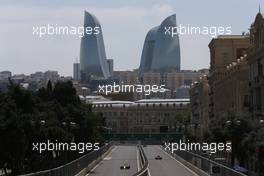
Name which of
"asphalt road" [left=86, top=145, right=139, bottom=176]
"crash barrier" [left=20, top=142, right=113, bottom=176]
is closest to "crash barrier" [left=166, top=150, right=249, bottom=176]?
"asphalt road" [left=86, top=145, right=139, bottom=176]

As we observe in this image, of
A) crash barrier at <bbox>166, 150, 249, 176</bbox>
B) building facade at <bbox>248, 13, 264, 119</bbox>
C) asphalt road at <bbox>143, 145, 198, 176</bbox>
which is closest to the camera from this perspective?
crash barrier at <bbox>166, 150, 249, 176</bbox>

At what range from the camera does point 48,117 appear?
83.0 metres

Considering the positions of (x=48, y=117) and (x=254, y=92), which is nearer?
(x=48, y=117)

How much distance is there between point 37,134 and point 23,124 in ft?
14.3

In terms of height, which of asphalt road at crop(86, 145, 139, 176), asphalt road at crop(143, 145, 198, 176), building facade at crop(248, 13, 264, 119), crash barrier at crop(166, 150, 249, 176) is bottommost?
asphalt road at crop(143, 145, 198, 176)

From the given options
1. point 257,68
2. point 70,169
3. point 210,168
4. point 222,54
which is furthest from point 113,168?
point 222,54

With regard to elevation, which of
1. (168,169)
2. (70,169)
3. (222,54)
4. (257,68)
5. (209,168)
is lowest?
(168,169)

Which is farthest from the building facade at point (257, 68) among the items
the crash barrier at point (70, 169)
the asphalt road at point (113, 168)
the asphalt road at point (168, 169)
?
the crash barrier at point (70, 169)

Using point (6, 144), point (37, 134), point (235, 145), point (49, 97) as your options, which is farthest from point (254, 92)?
point (6, 144)

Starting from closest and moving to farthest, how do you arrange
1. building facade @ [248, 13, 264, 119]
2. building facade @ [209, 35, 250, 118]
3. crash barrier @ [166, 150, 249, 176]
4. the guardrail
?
the guardrail → crash barrier @ [166, 150, 249, 176] → building facade @ [248, 13, 264, 119] → building facade @ [209, 35, 250, 118]

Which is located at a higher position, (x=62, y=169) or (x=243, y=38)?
(x=243, y=38)

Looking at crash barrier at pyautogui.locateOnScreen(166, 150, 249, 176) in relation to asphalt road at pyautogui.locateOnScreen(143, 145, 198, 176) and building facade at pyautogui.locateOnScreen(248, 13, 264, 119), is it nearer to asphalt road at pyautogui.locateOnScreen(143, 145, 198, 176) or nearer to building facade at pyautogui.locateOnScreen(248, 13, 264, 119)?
asphalt road at pyautogui.locateOnScreen(143, 145, 198, 176)

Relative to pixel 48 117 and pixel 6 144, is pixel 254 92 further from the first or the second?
pixel 6 144

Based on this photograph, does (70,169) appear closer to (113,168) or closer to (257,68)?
(113,168)
